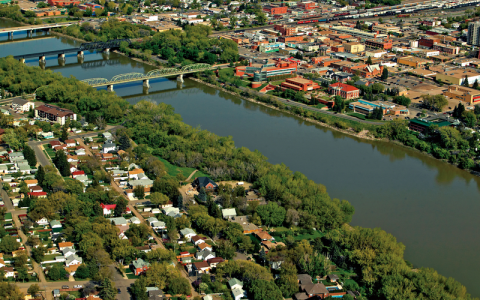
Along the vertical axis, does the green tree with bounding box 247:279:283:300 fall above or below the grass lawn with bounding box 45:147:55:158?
below

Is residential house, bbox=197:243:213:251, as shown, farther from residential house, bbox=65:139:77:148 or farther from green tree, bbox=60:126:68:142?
green tree, bbox=60:126:68:142

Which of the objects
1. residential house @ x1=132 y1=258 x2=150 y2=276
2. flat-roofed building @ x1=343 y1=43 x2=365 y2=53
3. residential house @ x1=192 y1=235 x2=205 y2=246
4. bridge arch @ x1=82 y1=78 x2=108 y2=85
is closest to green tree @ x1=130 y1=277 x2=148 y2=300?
residential house @ x1=132 y1=258 x2=150 y2=276

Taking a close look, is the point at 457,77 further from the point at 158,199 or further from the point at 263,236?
the point at 158,199

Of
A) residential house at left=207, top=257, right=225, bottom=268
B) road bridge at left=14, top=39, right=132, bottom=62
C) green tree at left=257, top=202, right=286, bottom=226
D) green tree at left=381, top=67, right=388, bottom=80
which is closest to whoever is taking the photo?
residential house at left=207, top=257, right=225, bottom=268

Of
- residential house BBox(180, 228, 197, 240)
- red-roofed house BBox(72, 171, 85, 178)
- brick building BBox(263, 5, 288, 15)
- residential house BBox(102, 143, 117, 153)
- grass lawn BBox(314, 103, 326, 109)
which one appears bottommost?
residential house BBox(180, 228, 197, 240)

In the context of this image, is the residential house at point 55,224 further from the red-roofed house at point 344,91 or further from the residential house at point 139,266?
the red-roofed house at point 344,91

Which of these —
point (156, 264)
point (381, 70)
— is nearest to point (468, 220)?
point (156, 264)

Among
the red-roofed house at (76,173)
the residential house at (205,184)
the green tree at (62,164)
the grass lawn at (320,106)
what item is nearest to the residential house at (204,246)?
the residential house at (205,184)

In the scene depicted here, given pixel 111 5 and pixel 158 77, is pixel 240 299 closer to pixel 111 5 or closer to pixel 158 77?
pixel 158 77
